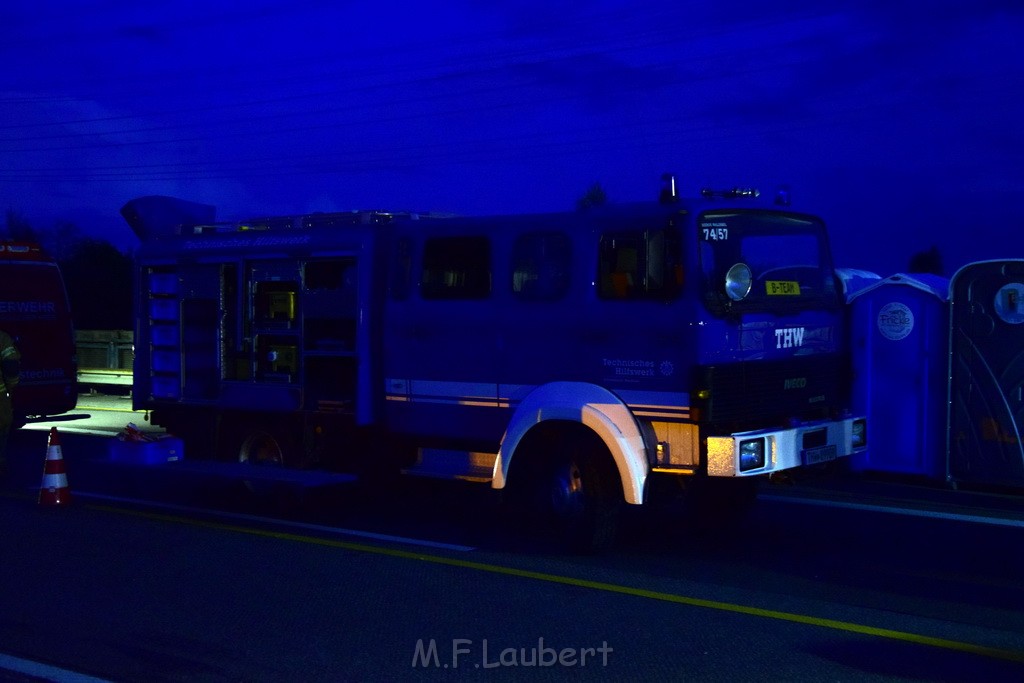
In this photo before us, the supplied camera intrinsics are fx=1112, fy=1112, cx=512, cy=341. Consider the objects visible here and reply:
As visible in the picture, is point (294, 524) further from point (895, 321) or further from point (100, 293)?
point (100, 293)

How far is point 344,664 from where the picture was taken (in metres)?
5.77

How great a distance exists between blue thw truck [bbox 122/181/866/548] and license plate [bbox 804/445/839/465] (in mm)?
44

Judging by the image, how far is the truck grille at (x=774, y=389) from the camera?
7676mm

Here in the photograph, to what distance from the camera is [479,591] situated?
7246mm

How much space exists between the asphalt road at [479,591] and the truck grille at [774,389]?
106 centimetres

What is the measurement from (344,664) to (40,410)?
11.4m

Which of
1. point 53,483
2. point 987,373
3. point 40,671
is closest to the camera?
A: point 40,671

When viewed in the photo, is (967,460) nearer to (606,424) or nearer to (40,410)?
(606,424)

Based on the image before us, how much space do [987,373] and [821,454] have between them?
3467 mm

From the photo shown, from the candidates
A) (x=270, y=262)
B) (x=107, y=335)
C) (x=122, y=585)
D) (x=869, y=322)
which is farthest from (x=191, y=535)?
(x=107, y=335)

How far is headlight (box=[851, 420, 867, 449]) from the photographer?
29.3ft

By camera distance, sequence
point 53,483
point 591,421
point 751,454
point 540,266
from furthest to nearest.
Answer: point 53,483, point 540,266, point 591,421, point 751,454

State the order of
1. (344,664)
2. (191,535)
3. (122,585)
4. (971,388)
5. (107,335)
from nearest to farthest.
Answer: (344,664) < (122,585) < (191,535) < (971,388) < (107,335)

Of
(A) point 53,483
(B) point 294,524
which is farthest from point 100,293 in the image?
(B) point 294,524
